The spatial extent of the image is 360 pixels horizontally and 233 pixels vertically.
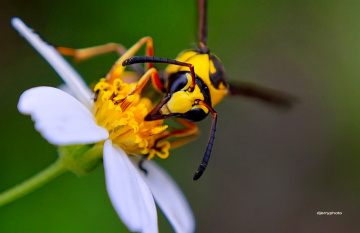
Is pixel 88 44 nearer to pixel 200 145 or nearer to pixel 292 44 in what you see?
pixel 200 145

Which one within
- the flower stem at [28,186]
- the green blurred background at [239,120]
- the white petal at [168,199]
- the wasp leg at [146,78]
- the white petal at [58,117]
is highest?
the white petal at [58,117]

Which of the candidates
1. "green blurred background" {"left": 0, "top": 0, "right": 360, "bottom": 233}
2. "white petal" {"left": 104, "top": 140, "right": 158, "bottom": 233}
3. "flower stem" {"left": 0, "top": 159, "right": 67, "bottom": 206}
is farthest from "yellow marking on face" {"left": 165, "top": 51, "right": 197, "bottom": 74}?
"green blurred background" {"left": 0, "top": 0, "right": 360, "bottom": 233}

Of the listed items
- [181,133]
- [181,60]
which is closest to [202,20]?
[181,60]

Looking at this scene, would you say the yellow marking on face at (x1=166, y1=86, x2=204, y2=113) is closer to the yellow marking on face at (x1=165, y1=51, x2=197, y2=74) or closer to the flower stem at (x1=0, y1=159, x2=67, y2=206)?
the yellow marking on face at (x1=165, y1=51, x2=197, y2=74)

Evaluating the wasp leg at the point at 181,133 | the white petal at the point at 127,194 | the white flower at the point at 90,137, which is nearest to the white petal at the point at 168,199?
the white flower at the point at 90,137

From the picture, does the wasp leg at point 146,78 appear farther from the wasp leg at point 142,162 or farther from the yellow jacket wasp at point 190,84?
the wasp leg at point 142,162

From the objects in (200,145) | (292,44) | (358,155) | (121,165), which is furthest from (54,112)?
(292,44)
